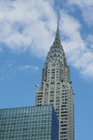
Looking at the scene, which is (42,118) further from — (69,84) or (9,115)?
(69,84)

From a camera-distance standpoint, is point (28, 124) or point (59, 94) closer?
point (28, 124)

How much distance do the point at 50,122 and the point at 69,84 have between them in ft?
196

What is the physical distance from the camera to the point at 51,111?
13388 cm

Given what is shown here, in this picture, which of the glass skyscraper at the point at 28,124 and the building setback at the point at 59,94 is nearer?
the glass skyscraper at the point at 28,124

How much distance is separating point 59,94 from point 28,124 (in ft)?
171

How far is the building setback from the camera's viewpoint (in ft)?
553

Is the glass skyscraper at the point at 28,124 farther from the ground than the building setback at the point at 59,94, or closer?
closer

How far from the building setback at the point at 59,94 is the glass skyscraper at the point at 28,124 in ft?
98.7

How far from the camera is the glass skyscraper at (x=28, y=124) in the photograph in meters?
128

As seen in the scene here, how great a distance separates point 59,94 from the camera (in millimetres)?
180750

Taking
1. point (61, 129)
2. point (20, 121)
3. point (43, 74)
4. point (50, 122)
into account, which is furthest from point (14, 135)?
point (43, 74)

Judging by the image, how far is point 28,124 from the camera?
133 meters

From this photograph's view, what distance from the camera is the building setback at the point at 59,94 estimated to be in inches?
6639

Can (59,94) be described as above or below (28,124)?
above
